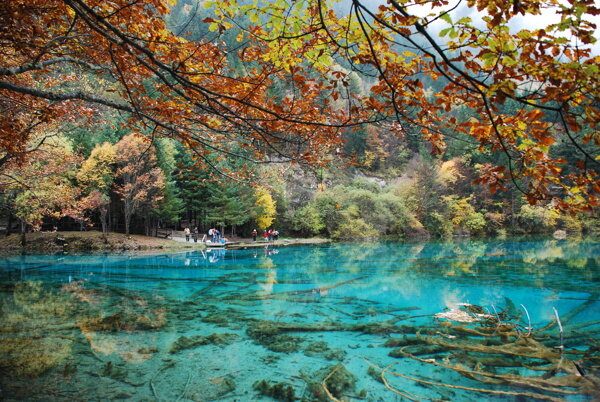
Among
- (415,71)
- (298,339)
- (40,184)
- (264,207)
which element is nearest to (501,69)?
(415,71)

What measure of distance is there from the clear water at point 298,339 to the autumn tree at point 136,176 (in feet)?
40.4

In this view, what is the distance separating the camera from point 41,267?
49.9ft

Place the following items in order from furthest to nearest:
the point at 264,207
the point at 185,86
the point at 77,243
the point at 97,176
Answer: the point at 264,207 < the point at 97,176 < the point at 77,243 < the point at 185,86

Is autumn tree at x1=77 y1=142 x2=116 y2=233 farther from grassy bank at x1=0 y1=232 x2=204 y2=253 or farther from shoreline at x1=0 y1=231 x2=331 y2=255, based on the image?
shoreline at x1=0 y1=231 x2=331 y2=255

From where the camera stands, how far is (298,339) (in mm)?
6285

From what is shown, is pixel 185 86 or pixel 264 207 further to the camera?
pixel 264 207

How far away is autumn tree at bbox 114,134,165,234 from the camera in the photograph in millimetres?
24078

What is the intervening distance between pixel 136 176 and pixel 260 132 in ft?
79.1

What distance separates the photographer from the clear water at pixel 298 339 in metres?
4.46

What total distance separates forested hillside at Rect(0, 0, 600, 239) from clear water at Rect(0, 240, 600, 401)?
9.20 ft

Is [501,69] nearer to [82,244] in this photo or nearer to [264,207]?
[82,244]

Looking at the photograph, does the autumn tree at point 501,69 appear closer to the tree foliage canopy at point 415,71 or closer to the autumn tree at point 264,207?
the tree foliage canopy at point 415,71

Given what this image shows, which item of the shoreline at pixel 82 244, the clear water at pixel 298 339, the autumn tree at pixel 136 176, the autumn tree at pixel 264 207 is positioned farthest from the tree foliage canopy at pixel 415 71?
the autumn tree at pixel 264 207

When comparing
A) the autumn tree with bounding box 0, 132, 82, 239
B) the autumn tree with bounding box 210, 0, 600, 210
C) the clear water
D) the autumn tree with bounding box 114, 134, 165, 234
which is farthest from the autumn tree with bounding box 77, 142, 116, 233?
the autumn tree with bounding box 210, 0, 600, 210
